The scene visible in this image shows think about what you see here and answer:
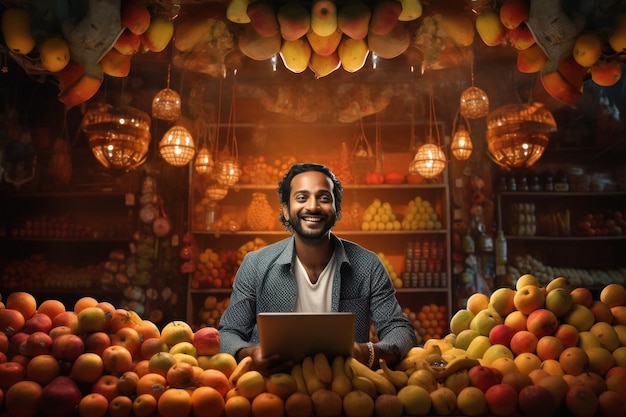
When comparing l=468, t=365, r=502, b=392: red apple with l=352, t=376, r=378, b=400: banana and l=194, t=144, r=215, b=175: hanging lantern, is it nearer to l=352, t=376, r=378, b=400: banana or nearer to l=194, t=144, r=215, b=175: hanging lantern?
l=352, t=376, r=378, b=400: banana

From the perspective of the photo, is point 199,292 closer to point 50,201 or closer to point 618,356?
point 50,201

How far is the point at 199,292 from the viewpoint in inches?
204

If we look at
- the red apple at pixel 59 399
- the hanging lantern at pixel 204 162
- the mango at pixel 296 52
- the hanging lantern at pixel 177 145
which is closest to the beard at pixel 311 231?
the mango at pixel 296 52

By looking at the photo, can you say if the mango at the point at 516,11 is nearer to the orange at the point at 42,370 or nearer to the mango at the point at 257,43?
the mango at the point at 257,43

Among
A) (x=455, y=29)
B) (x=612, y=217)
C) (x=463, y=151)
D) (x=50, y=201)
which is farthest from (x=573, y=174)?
(x=50, y=201)

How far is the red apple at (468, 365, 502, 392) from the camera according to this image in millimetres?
1610

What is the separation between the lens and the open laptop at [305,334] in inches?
59.7

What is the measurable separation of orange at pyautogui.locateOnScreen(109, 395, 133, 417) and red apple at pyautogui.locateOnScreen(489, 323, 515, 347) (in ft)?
4.19

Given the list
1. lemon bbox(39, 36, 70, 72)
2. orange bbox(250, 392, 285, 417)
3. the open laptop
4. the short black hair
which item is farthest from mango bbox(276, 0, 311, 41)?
orange bbox(250, 392, 285, 417)

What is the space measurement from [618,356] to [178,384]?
148cm

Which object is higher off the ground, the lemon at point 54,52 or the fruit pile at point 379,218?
the lemon at point 54,52

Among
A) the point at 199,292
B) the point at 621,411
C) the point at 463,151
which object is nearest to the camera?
the point at 621,411

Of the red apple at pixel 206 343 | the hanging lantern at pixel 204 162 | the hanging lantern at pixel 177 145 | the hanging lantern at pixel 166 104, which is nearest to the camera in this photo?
the red apple at pixel 206 343

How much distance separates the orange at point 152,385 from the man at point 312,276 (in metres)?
0.53
